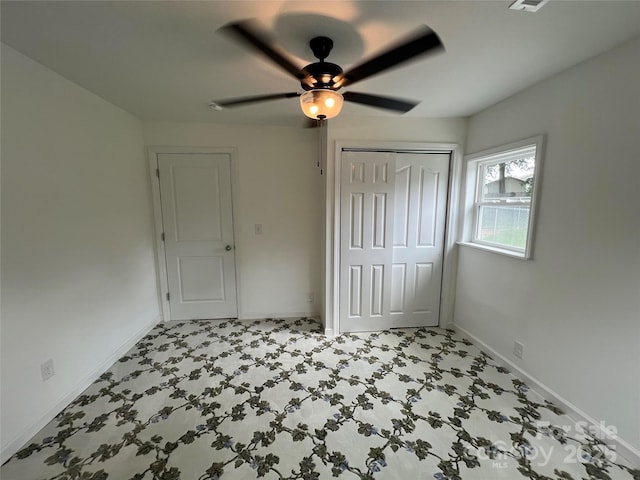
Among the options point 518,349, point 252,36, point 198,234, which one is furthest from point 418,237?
point 198,234

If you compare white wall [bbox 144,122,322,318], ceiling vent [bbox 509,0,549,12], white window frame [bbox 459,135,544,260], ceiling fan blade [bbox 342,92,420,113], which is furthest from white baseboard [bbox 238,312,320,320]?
ceiling vent [bbox 509,0,549,12]

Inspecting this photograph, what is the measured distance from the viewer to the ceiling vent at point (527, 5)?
3.86 feet

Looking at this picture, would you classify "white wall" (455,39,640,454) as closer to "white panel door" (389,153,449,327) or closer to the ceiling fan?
"white panel door" (389,153,449,327)

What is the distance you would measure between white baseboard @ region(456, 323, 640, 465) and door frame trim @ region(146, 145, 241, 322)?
2.80 m

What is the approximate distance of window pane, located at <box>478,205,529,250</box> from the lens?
226 centimetres

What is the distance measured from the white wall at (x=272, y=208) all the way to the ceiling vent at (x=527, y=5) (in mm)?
2119

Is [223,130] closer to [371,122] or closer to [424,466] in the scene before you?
[371,122]

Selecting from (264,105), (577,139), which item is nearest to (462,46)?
(577,139)

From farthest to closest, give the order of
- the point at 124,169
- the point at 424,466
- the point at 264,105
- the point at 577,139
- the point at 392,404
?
the point at 124,169 → the point at 264,105 → the point at 392,404 → the point at 577,139 → the point at 424,466

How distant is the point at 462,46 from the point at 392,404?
236 centimetres

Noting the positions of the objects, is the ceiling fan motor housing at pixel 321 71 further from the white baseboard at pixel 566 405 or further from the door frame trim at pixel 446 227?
the white baseboard at pixel 566 405

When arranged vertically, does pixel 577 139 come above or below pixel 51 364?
above

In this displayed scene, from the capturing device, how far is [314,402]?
6.30ft

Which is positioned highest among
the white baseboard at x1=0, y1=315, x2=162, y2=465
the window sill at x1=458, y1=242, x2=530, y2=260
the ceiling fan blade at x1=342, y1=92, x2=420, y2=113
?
the ceiling fan blade at x1=342, y1=92, x2=420, y2=113
